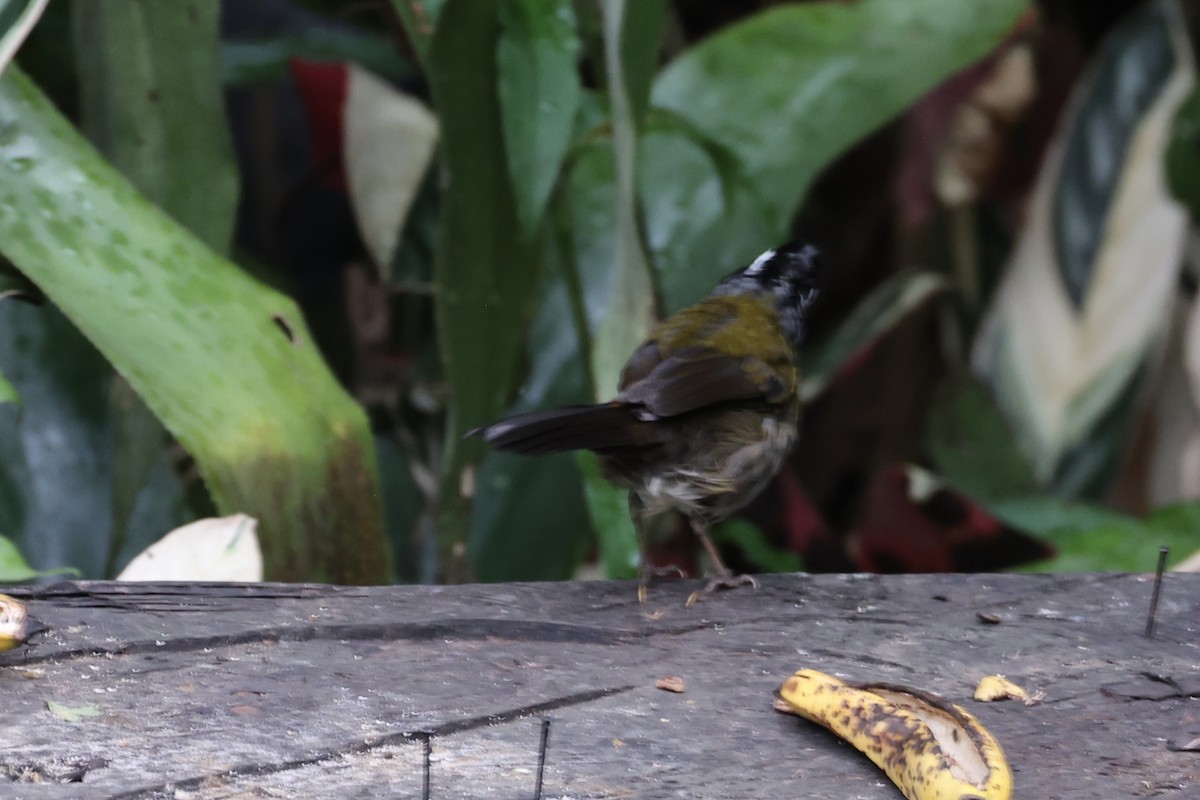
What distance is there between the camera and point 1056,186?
3066mm

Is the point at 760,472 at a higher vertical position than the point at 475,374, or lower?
lower

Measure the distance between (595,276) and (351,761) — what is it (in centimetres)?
127

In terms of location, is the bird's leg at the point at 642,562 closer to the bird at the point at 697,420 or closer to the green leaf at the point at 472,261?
the bird at the point at 697,420

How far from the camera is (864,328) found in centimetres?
279

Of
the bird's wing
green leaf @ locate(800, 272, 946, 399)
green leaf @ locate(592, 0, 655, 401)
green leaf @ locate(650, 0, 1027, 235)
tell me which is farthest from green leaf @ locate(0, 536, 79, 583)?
green leaf @ locate(800, 272, 946, 399)

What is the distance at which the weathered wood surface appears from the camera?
91 cm

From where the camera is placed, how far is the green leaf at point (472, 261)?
1704 mm

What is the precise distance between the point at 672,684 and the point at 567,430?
293mm

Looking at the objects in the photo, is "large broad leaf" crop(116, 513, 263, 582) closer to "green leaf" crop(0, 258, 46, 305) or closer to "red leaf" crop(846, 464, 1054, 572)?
"green leaf" crop(0, 258, 46, 305)

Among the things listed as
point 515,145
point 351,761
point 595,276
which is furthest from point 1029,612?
point 595,276

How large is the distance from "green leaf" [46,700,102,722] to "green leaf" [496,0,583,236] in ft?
2.81

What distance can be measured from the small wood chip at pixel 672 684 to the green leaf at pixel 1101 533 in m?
0.90

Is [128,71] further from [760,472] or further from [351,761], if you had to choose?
[351,761]

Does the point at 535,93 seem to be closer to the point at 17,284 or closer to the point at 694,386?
the point at 694,386
